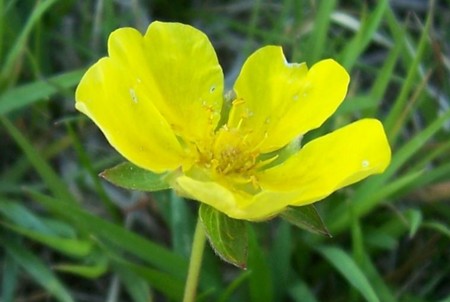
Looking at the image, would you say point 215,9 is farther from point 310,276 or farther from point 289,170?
point 289,170

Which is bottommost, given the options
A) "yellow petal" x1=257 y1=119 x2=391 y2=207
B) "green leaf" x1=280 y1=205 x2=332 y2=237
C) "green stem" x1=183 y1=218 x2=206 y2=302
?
"green stem" x1=183 y1=218 x2=206 y2=302

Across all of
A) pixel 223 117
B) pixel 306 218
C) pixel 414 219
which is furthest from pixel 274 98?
pixel 414 219

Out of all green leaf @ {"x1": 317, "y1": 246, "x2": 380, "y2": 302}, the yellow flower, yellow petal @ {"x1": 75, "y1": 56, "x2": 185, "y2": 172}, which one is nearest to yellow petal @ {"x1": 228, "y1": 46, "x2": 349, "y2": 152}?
the yellow flower

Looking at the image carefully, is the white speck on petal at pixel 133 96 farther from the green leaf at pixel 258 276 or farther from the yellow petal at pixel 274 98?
the green leaf at pixel 258 276

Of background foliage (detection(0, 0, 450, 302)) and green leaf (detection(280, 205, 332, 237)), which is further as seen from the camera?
background foliage (detection(0, 0, 450, 302))

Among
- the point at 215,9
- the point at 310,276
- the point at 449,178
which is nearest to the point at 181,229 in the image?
the point at 310,276

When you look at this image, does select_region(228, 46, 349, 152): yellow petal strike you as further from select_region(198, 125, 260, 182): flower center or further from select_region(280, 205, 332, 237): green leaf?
select_region(280, 205, 332, 237): green leaf
